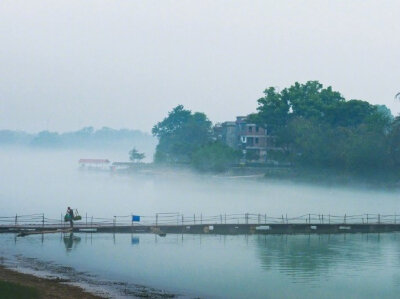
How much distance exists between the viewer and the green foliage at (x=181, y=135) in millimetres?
165625

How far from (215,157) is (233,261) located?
8954 cm

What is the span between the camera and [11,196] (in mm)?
121625

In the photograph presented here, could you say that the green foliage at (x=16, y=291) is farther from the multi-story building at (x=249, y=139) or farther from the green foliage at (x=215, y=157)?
the multi-story building at (x=249, y=139)

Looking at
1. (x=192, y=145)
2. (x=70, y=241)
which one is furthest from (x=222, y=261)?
(x=192, y=145)

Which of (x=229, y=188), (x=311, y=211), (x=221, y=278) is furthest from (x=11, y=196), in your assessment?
(x=221, y=278)

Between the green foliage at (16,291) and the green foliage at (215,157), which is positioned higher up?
the green foliage at (215,157)

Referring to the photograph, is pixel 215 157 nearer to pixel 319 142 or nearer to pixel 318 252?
pixel 319 142

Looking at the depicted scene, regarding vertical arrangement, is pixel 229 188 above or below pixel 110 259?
above

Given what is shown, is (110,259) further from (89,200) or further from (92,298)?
(89,200)

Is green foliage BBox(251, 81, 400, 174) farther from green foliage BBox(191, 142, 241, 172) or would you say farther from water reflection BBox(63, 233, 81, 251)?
water reflection BBox(63, 233, 81, 251)

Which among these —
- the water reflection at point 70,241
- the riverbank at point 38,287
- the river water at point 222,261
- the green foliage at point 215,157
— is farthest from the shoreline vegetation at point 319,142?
the riverbank at point 38,287

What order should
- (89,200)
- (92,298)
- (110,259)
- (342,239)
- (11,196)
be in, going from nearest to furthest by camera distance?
1. (92,298)
2. (110,259)
3. (342,239)
4. (89,200)
5. (11,196)

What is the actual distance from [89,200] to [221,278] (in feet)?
227

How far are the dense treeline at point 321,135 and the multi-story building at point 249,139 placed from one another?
4.03 metres
